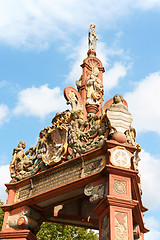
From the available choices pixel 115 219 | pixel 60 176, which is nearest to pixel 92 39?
pixel 60 176

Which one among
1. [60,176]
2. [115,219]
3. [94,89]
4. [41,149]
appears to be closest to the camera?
[115,219]

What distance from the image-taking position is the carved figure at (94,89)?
1592 centimetres

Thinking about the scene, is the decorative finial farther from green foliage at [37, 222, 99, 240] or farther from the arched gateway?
green foliage at [37, 222, 99, 240]

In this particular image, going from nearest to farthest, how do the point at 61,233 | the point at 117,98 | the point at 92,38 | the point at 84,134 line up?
the point at 117,98 < the point at 84,134 < the point at 92,38 < the point at 61,233

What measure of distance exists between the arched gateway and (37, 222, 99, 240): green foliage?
7.42 meters

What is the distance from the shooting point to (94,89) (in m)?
16.2

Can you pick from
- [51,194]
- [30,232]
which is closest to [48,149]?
[51,194]

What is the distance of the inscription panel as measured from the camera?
12273 millimetres

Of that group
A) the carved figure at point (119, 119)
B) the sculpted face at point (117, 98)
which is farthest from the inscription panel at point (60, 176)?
the sculpted face at point (117, 98)

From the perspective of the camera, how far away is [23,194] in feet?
46.4

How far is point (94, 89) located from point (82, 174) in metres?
4.97

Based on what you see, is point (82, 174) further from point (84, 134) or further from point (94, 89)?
point (94, 89)

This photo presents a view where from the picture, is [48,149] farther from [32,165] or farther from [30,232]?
[30,232]

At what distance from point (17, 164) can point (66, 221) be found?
10.1 ft
